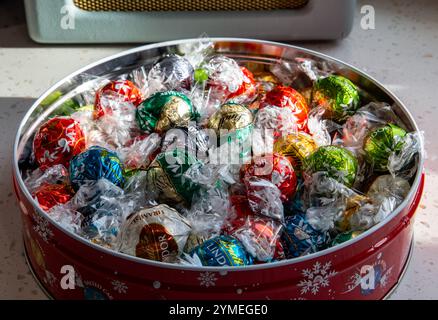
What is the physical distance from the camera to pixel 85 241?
3.97 feet

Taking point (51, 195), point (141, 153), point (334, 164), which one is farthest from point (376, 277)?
point (51, 195)

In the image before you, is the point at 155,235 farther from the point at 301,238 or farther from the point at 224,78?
the point at 224,78

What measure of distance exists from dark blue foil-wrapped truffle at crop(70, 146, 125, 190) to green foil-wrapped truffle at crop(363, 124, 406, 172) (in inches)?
21.4

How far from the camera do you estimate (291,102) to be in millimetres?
1597

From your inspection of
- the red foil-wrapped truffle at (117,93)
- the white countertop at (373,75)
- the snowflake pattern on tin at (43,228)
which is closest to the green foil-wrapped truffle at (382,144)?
the white countertop at (373,75)

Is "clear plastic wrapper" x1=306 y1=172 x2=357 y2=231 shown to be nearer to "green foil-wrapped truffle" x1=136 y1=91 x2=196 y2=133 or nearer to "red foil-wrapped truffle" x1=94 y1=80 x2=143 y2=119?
"green foil-wrapped truffle" x1=136 y1=91 x2=196 y2=133

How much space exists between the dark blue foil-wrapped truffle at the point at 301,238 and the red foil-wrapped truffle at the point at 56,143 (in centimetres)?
52

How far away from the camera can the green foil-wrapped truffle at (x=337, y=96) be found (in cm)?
162

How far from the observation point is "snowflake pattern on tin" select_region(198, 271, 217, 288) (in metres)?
1.16

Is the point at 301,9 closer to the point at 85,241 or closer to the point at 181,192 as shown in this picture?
the point at 181,192

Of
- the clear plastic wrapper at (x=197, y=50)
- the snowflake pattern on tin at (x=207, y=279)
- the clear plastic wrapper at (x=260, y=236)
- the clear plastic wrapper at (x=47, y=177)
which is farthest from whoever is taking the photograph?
the clear plastic wrapper at (x=197, y=50)

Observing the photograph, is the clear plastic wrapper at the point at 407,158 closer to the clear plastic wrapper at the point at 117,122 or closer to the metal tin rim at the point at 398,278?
the metal tin rim at the point at 398,278

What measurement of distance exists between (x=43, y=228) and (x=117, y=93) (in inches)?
18.2
